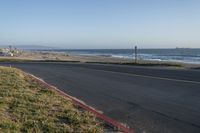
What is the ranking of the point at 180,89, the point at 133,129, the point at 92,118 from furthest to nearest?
the point at 180,89, the point at 92,118, the point at 133,129

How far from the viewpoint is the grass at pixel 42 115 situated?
707 cm

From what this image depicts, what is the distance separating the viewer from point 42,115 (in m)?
8.21

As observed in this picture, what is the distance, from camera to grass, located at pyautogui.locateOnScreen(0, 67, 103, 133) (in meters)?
7.07

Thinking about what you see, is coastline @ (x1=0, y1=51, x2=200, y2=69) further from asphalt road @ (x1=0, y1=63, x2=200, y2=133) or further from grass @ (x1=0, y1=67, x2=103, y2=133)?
grass @ (x1=0, y1=67, x2=103, y2=133)

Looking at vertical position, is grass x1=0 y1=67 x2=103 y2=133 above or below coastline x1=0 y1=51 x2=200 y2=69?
above

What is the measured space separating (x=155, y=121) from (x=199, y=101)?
2.96 metres

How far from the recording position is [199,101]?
34.6 feet

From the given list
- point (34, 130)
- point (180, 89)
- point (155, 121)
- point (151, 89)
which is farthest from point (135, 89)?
point (34, 130)

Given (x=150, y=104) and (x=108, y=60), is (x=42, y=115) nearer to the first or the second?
(x=150, y=104)

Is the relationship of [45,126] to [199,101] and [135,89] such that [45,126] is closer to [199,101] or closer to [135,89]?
[199,101]

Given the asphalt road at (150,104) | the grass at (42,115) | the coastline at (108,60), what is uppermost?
the grass at (42,115)

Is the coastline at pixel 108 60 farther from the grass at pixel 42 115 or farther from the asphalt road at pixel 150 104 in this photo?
the grass at pixel 42 115

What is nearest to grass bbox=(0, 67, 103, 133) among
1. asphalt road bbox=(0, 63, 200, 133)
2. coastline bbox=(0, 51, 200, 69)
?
asphalt road bbox=(0, 63, 200, 133)

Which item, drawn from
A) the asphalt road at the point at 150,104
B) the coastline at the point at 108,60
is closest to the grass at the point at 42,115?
the asphalt road at the point at 150,104
